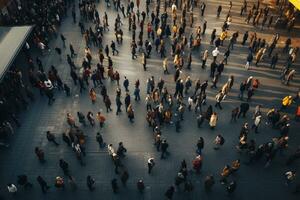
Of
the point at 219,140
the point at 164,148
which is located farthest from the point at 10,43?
the point at 219,140

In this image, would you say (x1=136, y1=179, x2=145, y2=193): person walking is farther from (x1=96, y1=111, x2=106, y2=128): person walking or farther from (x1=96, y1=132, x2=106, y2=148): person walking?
(x1=96, y1=111, x2=106, y2=128): person walking

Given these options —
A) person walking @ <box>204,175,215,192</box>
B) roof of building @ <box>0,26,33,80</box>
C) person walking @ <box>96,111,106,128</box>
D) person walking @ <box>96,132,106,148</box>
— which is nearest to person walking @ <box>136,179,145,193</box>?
person walking @ <box>204,175,215,192</box>

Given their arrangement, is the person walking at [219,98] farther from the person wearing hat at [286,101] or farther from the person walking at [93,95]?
the person walking at [93,95]

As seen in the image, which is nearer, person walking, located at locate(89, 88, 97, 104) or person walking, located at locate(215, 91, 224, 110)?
person walking, located at locate(215, 91, 224, 110)

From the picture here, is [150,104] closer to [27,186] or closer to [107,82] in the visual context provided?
[107,82]

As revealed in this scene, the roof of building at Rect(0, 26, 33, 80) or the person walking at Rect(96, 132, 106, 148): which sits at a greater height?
the roof of building at Rect(0, 26, 33, 80)

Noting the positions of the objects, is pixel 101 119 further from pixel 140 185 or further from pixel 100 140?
pixel 140 185

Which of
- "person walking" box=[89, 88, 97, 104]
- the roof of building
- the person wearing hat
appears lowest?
"person walking" box=[89, 88, 97, 104]

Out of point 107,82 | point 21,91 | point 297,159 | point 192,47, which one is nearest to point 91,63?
point 107,82

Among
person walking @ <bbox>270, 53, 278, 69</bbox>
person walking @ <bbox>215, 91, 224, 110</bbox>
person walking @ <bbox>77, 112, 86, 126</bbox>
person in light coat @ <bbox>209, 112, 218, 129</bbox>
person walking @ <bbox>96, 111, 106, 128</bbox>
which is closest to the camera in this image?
person in light coat @ <bbox>209, 112, 218, 129</bbox>

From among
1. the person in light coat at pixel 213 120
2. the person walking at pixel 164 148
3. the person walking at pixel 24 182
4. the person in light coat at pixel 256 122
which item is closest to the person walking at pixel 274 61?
the person in light coat at pixel 256 122
